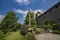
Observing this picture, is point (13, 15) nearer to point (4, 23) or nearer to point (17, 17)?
point (17, 17)

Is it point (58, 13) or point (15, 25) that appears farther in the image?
point (15, 25)

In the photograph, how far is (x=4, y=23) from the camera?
56.9 meters

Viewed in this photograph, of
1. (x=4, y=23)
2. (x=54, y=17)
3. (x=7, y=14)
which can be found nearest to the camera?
(x=54, y=17)

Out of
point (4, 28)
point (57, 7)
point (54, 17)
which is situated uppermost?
point (57, 7)

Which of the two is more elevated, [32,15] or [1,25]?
[32,15]

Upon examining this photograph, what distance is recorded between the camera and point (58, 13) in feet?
107

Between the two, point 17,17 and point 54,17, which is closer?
point 54,17

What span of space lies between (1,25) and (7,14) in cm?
599

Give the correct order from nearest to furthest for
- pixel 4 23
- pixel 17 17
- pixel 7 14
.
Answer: pixel 4 23
pixel 7 14
pixel 17 17

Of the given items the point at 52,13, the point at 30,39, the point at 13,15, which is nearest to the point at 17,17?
the point at 13,15

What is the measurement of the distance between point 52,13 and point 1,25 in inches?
1204

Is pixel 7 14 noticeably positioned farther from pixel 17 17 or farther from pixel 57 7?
pixel 57 7

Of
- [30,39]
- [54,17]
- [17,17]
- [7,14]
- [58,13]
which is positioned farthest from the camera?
[17,17]

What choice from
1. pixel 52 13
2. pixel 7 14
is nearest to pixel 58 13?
pixel 52 13
